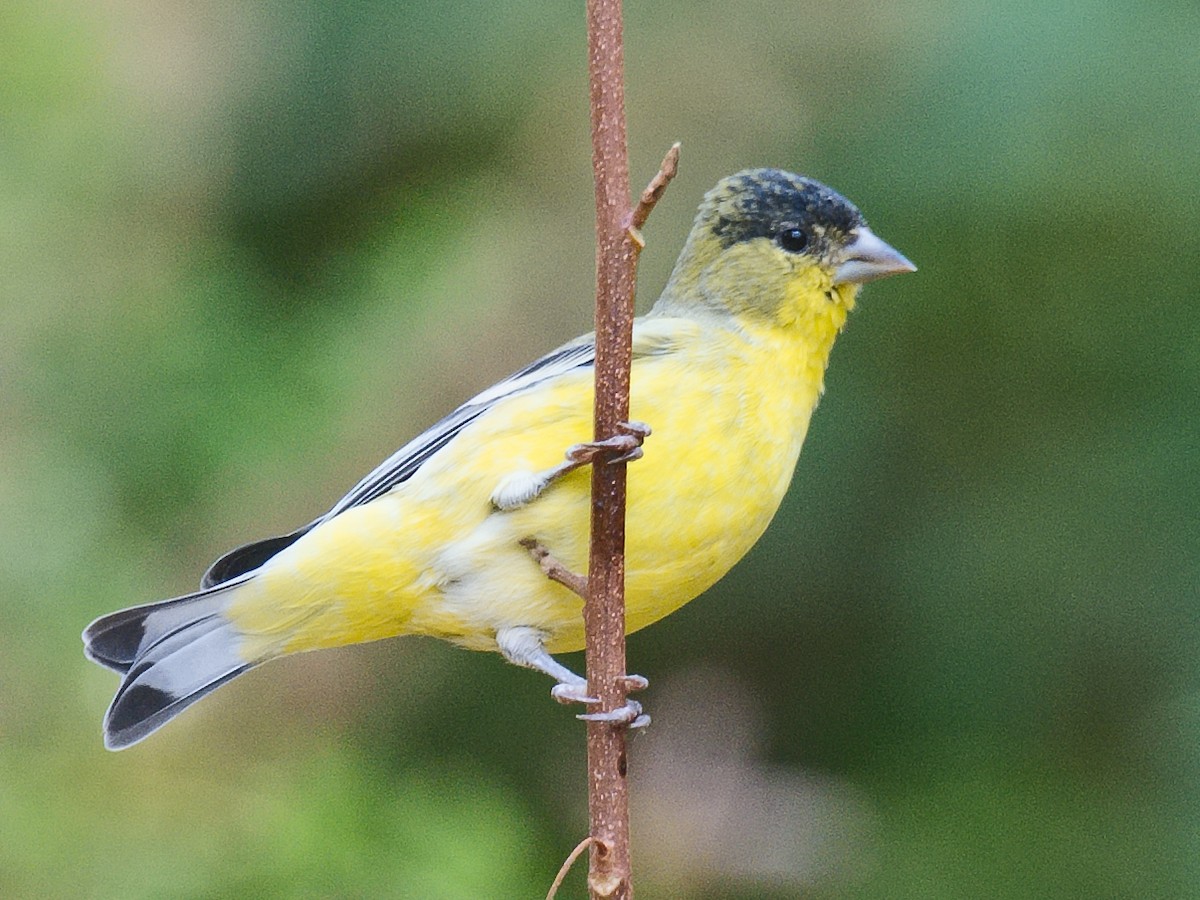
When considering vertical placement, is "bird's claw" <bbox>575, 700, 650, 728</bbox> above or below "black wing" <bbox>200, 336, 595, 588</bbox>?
below

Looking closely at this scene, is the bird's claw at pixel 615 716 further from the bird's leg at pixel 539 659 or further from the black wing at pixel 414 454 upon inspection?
the black wing at pixel 414 454

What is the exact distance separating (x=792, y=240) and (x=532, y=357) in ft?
3.31

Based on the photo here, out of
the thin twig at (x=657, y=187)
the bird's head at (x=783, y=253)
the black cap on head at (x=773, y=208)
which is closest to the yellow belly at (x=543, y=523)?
the bird's head at (x=783, y=253)

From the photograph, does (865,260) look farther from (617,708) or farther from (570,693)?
(617,708)

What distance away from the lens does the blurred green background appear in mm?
2984

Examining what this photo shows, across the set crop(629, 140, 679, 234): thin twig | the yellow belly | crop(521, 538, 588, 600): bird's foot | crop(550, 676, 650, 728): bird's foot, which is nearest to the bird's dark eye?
the yellow belly

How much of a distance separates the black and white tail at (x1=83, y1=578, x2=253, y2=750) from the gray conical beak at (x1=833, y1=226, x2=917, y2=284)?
3.80 feet

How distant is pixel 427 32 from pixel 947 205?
1.30 m

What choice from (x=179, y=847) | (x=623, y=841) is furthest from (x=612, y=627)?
(x=179, y=847)

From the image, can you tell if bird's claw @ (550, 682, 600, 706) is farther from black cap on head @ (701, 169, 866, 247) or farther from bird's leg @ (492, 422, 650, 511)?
black cap on head @ (701, 169, 866, 247)

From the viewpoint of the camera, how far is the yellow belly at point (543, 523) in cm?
220

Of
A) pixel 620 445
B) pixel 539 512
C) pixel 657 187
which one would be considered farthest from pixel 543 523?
pixel 657 187

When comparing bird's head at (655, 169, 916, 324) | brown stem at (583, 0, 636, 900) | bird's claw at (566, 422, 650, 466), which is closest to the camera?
brown stem at (583, 0, 636, 900)

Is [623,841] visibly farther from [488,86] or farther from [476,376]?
[488,86]
